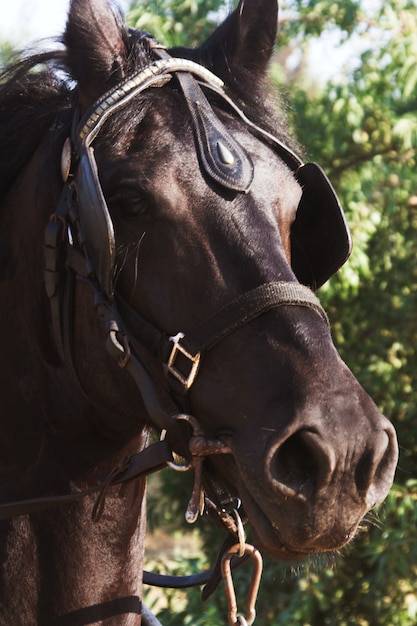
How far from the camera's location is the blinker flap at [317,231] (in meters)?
2.18

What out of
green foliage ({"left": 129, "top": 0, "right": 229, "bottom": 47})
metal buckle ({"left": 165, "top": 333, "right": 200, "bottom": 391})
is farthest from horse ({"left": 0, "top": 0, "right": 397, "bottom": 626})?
green foliage ({"left": 129, "top": 0, "right": 229, "bottom": 47})

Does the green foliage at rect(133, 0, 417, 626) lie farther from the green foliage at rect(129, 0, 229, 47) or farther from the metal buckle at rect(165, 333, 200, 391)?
the metal buckle at rect(165, 333, 200, 391)

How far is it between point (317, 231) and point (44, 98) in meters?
0.75

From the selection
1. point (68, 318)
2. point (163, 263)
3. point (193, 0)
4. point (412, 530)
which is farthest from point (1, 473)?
point (193, 0)

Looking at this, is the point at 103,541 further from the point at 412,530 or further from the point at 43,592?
the point at 412,530

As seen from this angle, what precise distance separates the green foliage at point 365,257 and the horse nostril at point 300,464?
112 inches

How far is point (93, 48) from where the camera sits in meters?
2.06

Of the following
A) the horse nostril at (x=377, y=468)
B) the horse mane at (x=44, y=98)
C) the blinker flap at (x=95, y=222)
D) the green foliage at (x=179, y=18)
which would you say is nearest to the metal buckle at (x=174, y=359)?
the blinker flap at (x=95, y=222)

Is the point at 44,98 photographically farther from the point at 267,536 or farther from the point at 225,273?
the point at 267,536

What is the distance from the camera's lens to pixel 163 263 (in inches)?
75.1

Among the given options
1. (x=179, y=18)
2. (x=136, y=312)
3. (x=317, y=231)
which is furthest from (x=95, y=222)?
(x=179, y=18)

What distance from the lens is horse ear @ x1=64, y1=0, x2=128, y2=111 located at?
206 centimetres

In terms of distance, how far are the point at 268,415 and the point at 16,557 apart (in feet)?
2.42

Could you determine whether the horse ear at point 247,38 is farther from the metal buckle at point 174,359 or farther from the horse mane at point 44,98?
the metal buckle at point 174,359
